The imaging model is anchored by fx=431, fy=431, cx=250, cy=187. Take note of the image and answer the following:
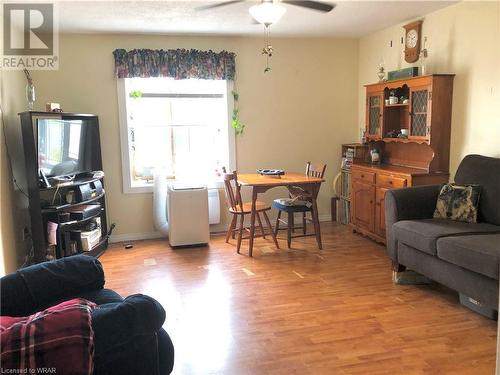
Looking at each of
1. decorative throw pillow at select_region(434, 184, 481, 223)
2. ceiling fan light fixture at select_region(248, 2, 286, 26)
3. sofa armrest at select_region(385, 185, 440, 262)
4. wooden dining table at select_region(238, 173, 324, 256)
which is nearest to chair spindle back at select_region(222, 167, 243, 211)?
wooden dining table at select_region(238, 173, 324, 256)

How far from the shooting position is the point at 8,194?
13.1 feet

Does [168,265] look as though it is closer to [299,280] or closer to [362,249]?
[299,280]

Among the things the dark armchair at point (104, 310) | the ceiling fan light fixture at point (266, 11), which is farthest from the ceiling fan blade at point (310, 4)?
the dark armchair at point (104, 310)

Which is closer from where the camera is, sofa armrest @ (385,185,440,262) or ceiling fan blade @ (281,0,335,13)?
ceiling fan blade @ (281,0,335,13)

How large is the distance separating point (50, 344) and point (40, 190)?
3.07m

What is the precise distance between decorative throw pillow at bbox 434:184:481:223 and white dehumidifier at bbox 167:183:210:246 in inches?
94.9

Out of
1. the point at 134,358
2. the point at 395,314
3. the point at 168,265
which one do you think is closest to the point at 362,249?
the point at 395,314

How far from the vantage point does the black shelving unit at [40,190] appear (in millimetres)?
3971

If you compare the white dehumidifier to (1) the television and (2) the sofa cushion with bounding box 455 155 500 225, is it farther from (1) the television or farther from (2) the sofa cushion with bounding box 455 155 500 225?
(2) the sofa cushion with bounding box 455 155 500 225

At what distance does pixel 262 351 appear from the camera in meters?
2.58

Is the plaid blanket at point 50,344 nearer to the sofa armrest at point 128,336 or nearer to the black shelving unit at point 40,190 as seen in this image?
the sofa armrest at point 128,336

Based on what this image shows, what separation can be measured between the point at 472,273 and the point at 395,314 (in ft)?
1.92

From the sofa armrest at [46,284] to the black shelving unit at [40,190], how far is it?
1.93 metres

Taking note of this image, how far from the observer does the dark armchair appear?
1468mm
